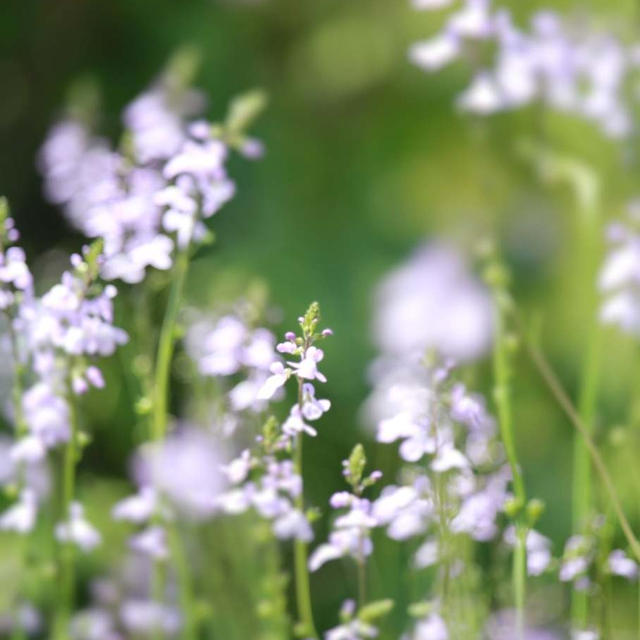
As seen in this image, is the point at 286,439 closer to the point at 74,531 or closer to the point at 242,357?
the point at 242,357

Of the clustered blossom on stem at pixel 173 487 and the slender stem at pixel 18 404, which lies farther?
the clustered blossom on stem at pixel 173 487

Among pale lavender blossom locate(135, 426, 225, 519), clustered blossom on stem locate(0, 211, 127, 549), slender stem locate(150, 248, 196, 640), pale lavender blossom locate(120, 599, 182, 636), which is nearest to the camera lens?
clustered blossom on stem locate(0, 211, 127, 549)

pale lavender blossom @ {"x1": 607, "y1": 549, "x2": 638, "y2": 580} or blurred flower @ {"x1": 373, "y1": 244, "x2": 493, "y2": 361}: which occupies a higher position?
blurred flower @ {"x1": 373, "y1": 244, "x2": 493, "y2": 361}

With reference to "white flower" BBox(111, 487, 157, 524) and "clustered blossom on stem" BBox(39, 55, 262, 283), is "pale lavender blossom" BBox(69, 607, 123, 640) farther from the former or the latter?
"clustered blossom on stem" BBox(39, 55, 262, 283)

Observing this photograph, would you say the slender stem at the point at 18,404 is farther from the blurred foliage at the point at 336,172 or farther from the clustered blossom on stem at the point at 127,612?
the blurred foliage at the point at 336,172

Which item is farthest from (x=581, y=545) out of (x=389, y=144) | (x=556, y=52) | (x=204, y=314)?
(x=389, y=144)

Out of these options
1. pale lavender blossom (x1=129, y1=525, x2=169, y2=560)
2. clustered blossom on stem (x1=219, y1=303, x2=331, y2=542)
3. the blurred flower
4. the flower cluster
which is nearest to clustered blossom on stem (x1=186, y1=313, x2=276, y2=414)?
clustered blossom on stem (x1=219, y1=303, x2=331, y2=542)

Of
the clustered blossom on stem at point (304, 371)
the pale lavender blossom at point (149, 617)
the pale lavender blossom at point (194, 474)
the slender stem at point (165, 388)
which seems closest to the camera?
the clustered blossom on stem at point (304, 371)

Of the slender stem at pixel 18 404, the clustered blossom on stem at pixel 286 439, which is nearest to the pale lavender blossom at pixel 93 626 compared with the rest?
the slender stem at pixel 18 404
